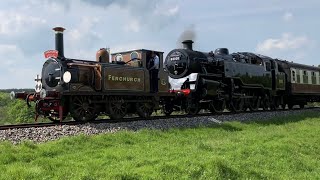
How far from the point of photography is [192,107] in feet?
63.3

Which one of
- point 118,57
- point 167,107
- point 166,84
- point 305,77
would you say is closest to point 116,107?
point 118,57

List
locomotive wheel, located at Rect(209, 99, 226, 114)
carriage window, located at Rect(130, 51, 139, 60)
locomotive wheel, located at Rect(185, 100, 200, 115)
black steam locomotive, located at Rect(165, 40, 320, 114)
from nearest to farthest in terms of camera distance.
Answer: carriage window, located at Rect(130, 51, 139, 60)
locomotive wheel, located at Rect(185, 100, 200, 115)
black steam locomotive, located at Rect(165, 40, 320, 114)
locomotive wheel, located at Rect(209, 99, 226, 114)

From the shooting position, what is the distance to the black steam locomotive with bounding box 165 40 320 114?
19.5m

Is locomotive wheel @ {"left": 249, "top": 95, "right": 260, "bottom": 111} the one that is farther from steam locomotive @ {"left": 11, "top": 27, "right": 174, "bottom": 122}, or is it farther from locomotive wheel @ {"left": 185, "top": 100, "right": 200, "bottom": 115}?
steam locomotive @ {"left": 11, "top": 27, "right": 174, "bottom": 122}

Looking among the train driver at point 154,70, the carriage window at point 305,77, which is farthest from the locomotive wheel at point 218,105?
the carriage window at point 305,77

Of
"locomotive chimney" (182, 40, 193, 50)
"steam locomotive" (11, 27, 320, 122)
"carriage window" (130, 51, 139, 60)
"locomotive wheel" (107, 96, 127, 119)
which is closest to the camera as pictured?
"steam locomotive" (11, 27, 320, 122)

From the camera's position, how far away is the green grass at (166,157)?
299 inches

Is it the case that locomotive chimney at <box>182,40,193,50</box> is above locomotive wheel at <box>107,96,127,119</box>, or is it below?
above

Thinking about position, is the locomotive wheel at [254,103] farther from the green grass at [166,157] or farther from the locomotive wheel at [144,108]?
the green grass at [166,157]

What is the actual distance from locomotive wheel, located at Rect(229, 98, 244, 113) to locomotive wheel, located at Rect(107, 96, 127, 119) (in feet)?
26.1

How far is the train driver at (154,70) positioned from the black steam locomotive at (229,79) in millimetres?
1663

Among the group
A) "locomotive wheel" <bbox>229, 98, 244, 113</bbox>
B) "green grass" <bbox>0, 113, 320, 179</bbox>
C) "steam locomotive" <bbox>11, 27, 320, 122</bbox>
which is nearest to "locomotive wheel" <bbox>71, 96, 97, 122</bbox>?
"steam locomotive" <bbox>11, 27, 320, 122</bbox>

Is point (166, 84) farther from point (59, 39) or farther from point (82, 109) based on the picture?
point (59, 39)

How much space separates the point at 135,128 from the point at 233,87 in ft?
31.4
